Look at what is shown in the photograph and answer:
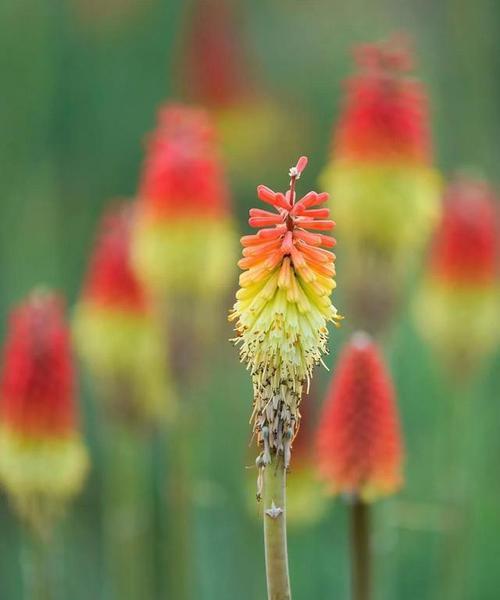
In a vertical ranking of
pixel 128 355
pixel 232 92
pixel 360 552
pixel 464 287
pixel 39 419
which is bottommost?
pixel 360 552

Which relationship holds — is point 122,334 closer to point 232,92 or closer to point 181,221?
point 181,221

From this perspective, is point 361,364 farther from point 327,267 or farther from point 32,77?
point 32,77

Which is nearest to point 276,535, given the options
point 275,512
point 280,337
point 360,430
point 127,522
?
point 275,512

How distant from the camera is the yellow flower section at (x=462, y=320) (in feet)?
13.6

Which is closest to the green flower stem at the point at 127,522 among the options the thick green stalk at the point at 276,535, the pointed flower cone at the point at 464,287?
the pointed flower cone at the point at 464,287

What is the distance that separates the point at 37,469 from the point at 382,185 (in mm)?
1359

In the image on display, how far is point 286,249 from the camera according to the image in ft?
6.20

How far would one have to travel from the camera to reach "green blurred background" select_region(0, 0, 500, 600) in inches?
181

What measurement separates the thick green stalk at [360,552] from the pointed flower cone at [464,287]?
4.58ft

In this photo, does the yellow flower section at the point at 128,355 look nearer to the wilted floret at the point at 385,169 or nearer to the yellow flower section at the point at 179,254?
the yellow flower section at the point at 179,254

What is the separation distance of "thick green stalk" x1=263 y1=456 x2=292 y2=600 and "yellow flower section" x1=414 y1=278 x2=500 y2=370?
7.68 ft

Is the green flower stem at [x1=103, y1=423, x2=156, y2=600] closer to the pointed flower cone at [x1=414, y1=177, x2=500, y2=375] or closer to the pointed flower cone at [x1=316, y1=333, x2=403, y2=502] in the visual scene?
the pointed flower cone at [x1=414, y1=177, x2=500, y2=375]

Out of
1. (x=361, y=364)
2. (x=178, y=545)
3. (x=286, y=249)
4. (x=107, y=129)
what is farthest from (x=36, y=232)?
(x=286, y=249)

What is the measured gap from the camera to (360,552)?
9.18ft
